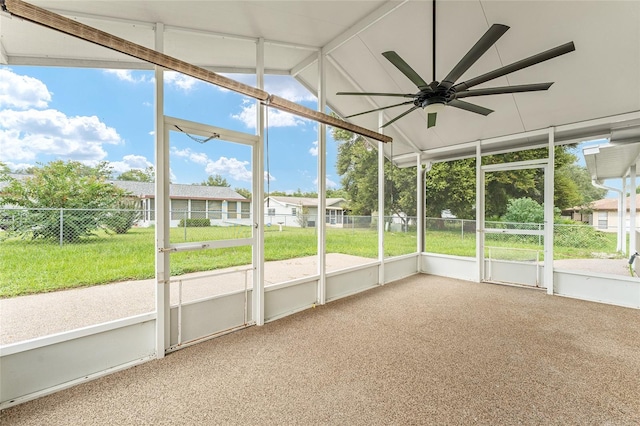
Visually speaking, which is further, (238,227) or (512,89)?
(238,227)

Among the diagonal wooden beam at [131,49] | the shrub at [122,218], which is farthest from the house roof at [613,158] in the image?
the shrub at [122,218]

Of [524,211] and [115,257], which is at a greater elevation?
[524,211]

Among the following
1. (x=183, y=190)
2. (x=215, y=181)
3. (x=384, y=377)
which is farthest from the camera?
(x=215, y=181)

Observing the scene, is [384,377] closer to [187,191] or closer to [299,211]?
[299,211]

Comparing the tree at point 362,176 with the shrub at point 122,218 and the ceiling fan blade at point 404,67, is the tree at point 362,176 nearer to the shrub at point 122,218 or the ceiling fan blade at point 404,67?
the ceiling fan blade at point 404,67

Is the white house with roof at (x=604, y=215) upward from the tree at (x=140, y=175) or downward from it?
downward

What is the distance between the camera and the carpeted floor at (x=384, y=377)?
1.71 metres

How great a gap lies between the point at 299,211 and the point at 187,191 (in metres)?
1.42

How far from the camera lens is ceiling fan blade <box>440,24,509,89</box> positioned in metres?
1.65

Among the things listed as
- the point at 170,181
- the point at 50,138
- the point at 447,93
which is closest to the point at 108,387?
the point at 170,181

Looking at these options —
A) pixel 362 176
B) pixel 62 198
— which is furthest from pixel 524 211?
pixel 62 198

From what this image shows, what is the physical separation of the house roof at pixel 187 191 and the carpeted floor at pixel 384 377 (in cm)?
142

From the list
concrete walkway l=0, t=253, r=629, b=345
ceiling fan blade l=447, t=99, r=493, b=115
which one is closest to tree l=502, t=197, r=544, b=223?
ceiling fan blade l=447, t=99, r=493, b=115

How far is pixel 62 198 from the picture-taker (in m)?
2.02
